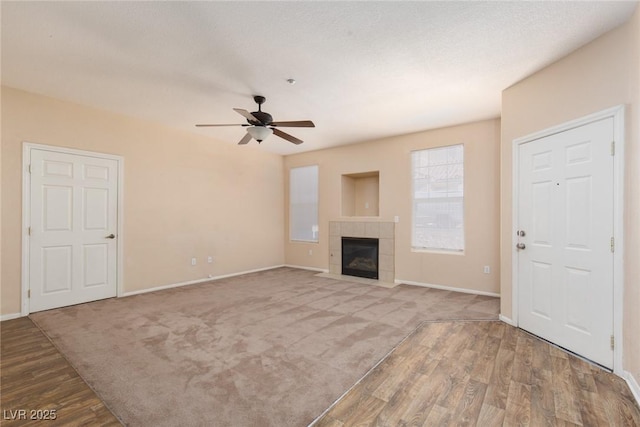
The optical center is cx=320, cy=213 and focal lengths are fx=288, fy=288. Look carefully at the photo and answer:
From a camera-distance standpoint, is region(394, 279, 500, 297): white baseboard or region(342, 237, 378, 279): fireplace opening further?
region(342, 237, 378, 279): fireplace opening

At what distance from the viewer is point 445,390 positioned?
2.04 meters

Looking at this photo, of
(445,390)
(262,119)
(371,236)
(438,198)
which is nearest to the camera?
(445,390)

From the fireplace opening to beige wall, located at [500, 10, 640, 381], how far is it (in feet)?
8.62

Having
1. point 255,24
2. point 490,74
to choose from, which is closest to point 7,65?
point 255,24

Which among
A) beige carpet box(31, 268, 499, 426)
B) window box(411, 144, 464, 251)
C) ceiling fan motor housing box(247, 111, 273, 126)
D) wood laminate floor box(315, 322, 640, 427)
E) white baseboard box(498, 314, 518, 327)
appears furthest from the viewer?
window box(411, 144, 464, 251)

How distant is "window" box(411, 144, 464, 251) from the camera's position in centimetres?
495

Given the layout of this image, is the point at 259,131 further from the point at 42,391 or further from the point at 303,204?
the point at 303,204

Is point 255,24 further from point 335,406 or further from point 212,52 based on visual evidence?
point 335,406

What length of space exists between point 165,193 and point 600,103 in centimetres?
571

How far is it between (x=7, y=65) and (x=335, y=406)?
4.50 metres

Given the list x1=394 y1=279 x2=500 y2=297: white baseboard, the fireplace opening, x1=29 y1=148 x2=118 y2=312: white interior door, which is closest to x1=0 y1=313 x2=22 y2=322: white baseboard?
x1=29 y1=148 x2=118 y2=312: white interior door

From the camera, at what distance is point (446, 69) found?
120 inches

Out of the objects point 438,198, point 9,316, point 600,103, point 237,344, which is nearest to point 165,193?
point 9,316

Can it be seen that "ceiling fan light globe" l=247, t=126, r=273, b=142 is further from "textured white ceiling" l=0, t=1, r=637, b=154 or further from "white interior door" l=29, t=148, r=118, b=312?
"white interior door" l=29, t=148, r=118, b=312
